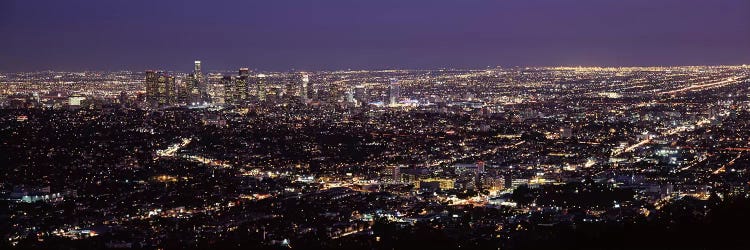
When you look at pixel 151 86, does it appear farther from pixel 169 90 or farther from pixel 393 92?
pixel 393 92

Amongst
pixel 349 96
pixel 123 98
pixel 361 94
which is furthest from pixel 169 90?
pixel 361 94

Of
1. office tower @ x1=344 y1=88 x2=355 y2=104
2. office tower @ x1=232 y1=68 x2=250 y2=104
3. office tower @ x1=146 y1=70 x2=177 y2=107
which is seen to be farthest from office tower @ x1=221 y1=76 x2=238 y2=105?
office tower @ x1=344 y1=88 x2=355 y2=104

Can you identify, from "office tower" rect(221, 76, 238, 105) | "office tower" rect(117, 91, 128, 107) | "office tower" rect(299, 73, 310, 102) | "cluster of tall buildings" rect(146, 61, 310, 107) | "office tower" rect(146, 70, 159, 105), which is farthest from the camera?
"office tower" rect(299, 73, 310, 102)

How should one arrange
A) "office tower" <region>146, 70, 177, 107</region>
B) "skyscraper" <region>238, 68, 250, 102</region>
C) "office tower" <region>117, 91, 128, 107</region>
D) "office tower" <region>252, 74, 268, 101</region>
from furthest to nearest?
1. "office tower" <region>252, 74, 268, 101</region>
2. "skyscraper" <region>238, 68, 250, 102</region>
3. "office tower" <region>146, 70, 177, 107</region>
4. "office tower" <region>117, 91, 128, 107</region>

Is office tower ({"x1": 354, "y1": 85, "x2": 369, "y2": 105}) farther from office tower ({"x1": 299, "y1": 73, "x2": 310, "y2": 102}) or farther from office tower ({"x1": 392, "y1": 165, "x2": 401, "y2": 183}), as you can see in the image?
office tower ({"x1": 392, "y1": 165, "x2": 401, "y2": 183})

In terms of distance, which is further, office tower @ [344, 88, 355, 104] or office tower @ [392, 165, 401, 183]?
office tower @ [344, 88, 355, 104]

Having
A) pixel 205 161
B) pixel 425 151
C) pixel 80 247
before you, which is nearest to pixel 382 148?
pixel 425 151

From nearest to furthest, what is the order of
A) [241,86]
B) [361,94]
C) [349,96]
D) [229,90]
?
1. [349,96]
2. [229,90]
3. [241,86]
4. [361,94]

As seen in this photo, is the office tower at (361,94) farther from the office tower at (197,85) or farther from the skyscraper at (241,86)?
the office tower at (197,85)
